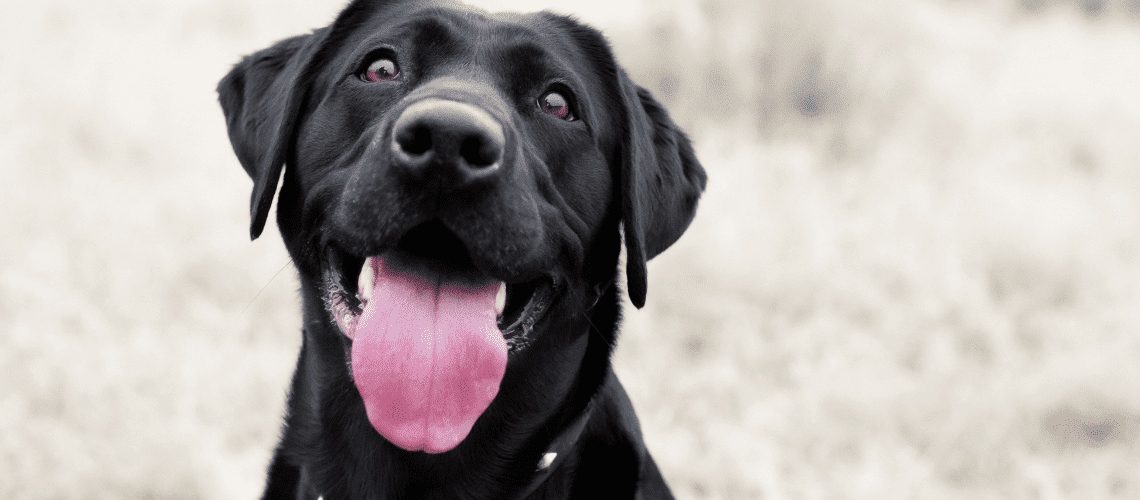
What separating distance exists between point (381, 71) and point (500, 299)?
69cm

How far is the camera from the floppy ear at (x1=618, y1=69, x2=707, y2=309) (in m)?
2.39

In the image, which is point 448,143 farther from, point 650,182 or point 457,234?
point 650,182

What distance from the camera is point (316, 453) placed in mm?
2457

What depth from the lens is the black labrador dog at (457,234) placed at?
1.93 meters

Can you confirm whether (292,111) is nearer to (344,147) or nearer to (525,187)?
(344,147)

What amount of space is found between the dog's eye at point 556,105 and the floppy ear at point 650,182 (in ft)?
0.66

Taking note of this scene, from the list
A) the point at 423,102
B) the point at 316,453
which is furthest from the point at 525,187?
the point at 316,453

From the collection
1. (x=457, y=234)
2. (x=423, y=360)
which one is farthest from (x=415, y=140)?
(x=423, y=360)

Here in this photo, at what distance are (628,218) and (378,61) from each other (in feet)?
2.61

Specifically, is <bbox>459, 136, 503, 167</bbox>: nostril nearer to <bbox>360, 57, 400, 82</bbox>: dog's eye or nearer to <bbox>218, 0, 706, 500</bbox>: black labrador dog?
<bbox>218, 0, 706, 500</bbox>: black labrador dog

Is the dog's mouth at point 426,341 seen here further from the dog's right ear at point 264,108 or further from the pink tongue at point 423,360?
the dog's right ear at point 264,108

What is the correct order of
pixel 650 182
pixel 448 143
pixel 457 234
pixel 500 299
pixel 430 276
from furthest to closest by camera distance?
pixel 650 182 → pixel 500 299 → pixel 430 276 → pixel 457 234 → pixel 448 143

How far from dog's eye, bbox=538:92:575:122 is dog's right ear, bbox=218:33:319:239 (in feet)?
2.18

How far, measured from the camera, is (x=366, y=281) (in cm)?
223
